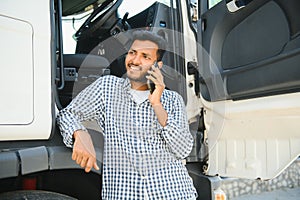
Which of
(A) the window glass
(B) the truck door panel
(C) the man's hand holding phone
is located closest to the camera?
(B) the truck door panel

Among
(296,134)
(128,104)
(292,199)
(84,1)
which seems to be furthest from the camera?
(292,199)

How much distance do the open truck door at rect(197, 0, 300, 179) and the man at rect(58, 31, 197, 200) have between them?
16.8 inches

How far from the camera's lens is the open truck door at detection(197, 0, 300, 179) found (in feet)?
5.79

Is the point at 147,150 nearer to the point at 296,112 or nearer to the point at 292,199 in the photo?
the point at 296,112

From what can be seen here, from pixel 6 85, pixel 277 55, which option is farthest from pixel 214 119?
pixel 6 85

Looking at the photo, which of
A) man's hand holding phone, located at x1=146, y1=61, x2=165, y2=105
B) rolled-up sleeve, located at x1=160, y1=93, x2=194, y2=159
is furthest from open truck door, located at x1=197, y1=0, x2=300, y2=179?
man's hand holding phone, located at x1=146, y1=61, x2=165, y2=105

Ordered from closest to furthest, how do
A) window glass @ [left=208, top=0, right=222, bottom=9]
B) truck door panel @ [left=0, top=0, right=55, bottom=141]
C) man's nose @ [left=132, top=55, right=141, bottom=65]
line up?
truck door panel @ [left=0, top=0, right=55, bottom=141] < man's nose @ [left=132, top=55, right=141, bottom=65] < window glass @ [left=208, top=0, right=222, bottom=9]

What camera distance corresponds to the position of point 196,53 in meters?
2.42

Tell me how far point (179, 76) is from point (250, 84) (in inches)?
24.0

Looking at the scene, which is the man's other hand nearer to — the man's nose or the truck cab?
the truck cab

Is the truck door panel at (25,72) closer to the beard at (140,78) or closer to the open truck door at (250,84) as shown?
the beard at (140,78)

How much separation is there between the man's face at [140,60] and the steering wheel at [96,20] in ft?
2.56

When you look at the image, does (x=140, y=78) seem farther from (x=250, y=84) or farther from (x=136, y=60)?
(x=250, y=84)

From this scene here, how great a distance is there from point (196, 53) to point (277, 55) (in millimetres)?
717
